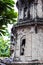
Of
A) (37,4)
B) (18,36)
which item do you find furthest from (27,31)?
(37,4)

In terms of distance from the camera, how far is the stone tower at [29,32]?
1412 centimetres

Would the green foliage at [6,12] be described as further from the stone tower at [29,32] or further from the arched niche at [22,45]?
the arched niche at [22,45]

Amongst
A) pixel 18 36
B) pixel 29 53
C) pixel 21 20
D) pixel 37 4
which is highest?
pixel 37 4

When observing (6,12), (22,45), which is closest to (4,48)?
(22,45)

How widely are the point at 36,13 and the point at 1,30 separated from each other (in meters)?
3.06

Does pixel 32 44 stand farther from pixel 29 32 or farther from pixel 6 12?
pixel 6 12

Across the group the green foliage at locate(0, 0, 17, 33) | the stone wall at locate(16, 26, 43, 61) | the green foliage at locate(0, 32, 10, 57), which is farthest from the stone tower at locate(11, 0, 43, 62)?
the green foliage at locate(0, 32, 10, 57)

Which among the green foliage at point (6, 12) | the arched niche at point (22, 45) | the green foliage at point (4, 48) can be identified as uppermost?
the green foliage at point (6, 12)

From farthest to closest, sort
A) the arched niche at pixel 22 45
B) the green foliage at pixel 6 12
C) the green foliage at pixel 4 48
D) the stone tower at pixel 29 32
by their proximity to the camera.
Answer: the green foliage at pixel 4 48 < the arched niche at pixel 22 45 < the stone tower at pixel 29 32 < the green foliage at pixel 6 12

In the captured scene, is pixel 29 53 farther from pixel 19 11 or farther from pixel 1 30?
pixel 19 11

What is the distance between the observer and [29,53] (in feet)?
47.0

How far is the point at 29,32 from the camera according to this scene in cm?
1461

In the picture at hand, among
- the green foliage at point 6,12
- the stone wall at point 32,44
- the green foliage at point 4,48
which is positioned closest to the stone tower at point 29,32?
the stone wall at point 32,44

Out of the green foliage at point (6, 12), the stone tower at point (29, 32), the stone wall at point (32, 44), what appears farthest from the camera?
the stone tower at point (29, 32)
